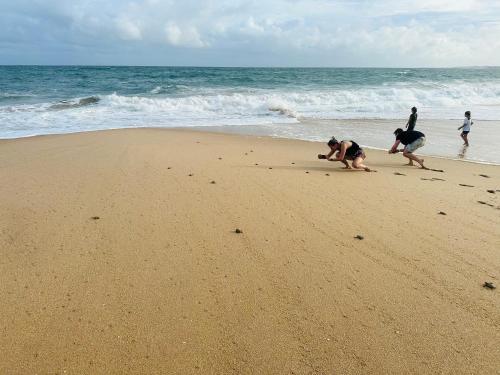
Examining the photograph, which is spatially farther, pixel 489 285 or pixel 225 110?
pixel 225 110

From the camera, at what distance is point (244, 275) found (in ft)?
12.4

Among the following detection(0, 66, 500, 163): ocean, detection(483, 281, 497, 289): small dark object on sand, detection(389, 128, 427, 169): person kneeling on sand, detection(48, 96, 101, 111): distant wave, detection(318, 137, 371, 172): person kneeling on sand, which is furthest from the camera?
detection(48, 96, 101, 111): distant wave

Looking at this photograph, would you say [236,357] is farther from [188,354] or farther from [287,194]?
[287,194]

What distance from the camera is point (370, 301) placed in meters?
3.38

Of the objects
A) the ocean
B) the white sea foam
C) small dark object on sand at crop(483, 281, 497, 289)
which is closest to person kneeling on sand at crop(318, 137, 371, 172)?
the ocean

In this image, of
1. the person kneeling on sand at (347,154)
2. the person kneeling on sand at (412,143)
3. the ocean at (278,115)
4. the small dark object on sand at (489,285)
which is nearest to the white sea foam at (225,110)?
the ocean at (278,115)

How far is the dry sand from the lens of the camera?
275 cm

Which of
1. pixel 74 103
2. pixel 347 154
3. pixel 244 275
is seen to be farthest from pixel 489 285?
pixel 74 103

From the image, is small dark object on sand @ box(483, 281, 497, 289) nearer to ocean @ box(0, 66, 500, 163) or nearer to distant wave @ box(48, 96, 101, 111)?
ocean @ box(0, 66, 500, 163)

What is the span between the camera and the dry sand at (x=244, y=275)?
275cm

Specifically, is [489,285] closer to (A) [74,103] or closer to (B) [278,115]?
(B) [278,115]

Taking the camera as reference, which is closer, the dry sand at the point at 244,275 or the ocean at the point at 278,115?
the dry sand at the point at 244,275

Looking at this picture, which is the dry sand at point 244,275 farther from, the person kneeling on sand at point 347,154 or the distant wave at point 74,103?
the distant wave at point 74,103

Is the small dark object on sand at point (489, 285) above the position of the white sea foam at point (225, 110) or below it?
above
